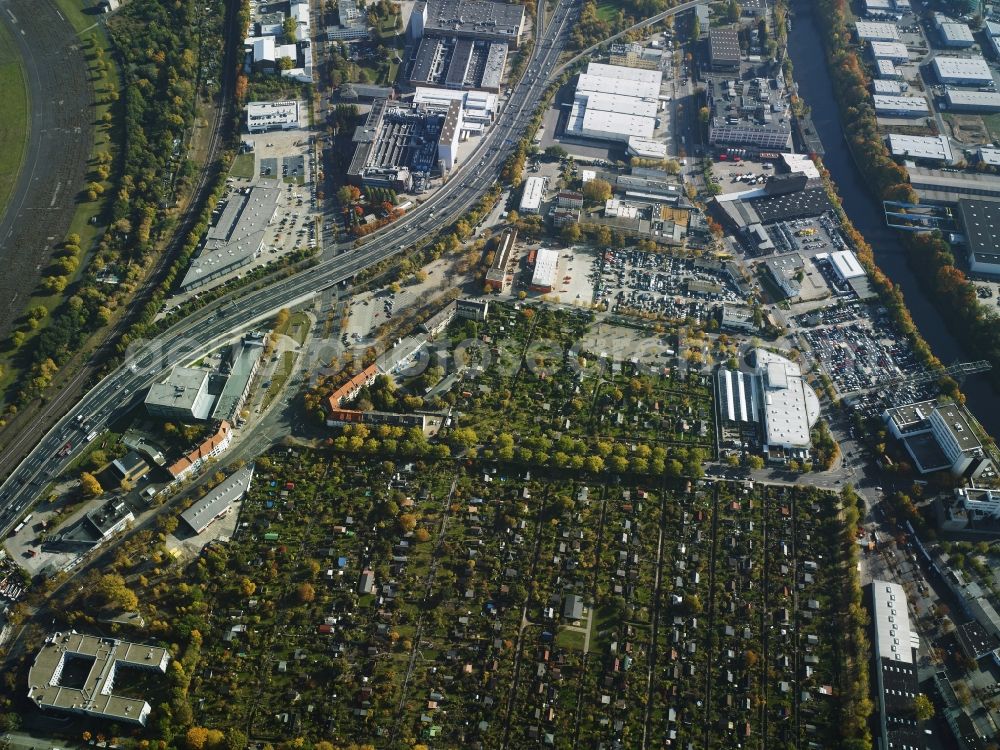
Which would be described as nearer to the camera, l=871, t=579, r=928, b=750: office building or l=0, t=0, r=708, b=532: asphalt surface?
l=871, t=579, r=928, b=750: office building

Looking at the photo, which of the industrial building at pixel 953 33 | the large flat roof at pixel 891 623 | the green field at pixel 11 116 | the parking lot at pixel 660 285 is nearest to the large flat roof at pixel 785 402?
the parking lot at pixel 660 285

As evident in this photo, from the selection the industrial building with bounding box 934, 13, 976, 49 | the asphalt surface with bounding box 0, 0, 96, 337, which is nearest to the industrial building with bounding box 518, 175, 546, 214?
the asphalt surface with bounding box 0, 0, 96, 337

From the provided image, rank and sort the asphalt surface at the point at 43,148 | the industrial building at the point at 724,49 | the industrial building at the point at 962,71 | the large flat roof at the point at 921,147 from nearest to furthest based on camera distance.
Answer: the asphalt surface at the point at 43,148 < the large flat roof at the point at 921,147 < the industrial building at the point at 962,71 < the industrial building at the point at 724,49

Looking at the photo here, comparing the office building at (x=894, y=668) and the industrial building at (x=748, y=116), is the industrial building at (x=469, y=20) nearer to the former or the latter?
the industrial building at (x=748, y=116)

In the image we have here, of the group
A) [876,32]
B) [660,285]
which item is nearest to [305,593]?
[660,285]

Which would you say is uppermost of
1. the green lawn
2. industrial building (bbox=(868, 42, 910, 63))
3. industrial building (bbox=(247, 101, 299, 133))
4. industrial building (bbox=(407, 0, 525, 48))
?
industrial building (bbox=(868, 42, 910, 63))

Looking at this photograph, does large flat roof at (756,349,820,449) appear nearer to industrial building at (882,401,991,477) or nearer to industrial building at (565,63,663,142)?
industrial building at (882,401,991,477)

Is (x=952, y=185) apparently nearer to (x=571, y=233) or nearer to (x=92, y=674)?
(x=571, y=233)
